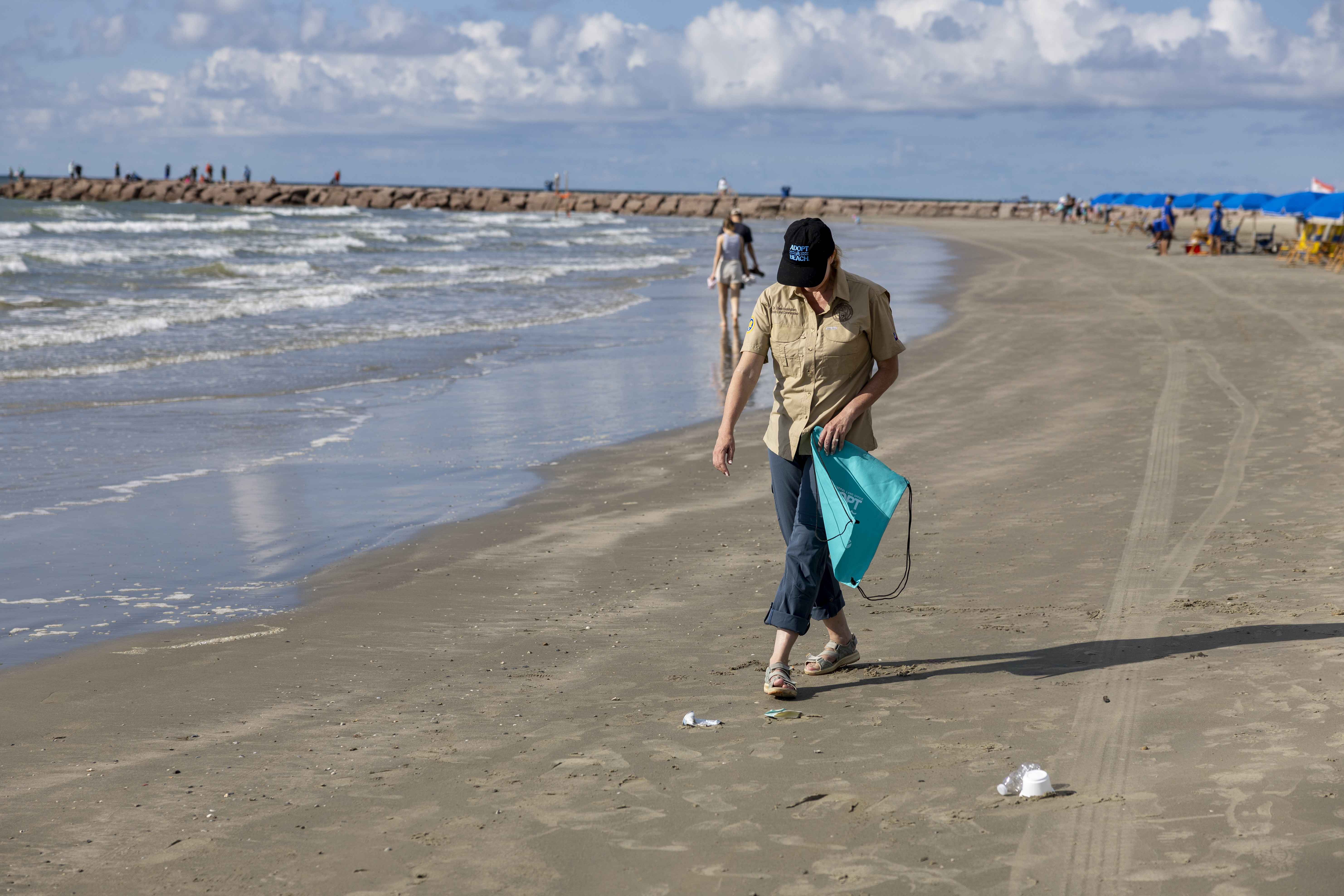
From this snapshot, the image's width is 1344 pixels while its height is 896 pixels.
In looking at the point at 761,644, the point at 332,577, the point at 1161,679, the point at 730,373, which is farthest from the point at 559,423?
the point at 1161,679

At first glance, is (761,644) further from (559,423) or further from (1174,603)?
(559,423)

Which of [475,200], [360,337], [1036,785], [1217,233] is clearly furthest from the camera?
[475,200]

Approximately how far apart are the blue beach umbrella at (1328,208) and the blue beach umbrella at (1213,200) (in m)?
6.07

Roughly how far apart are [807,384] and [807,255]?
44cm

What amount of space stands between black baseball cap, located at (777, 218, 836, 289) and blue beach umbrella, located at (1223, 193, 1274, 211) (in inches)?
1586

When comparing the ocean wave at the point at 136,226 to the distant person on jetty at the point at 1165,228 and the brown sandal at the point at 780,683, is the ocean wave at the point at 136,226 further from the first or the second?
the brown sandal at the point at 780,683

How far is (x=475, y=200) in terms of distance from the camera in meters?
98.3

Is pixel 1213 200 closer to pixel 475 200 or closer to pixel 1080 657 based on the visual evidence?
pixel 1080 657

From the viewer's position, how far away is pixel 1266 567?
5.36m

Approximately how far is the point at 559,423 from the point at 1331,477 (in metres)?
5.53

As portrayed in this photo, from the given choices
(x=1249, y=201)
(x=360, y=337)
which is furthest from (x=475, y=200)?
(x=360, y=337)

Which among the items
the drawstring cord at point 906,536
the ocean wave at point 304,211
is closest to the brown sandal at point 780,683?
the drawstring cord at point 906,536

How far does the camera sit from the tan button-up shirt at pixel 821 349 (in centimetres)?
392

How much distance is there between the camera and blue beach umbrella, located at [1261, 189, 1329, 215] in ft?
86.6
